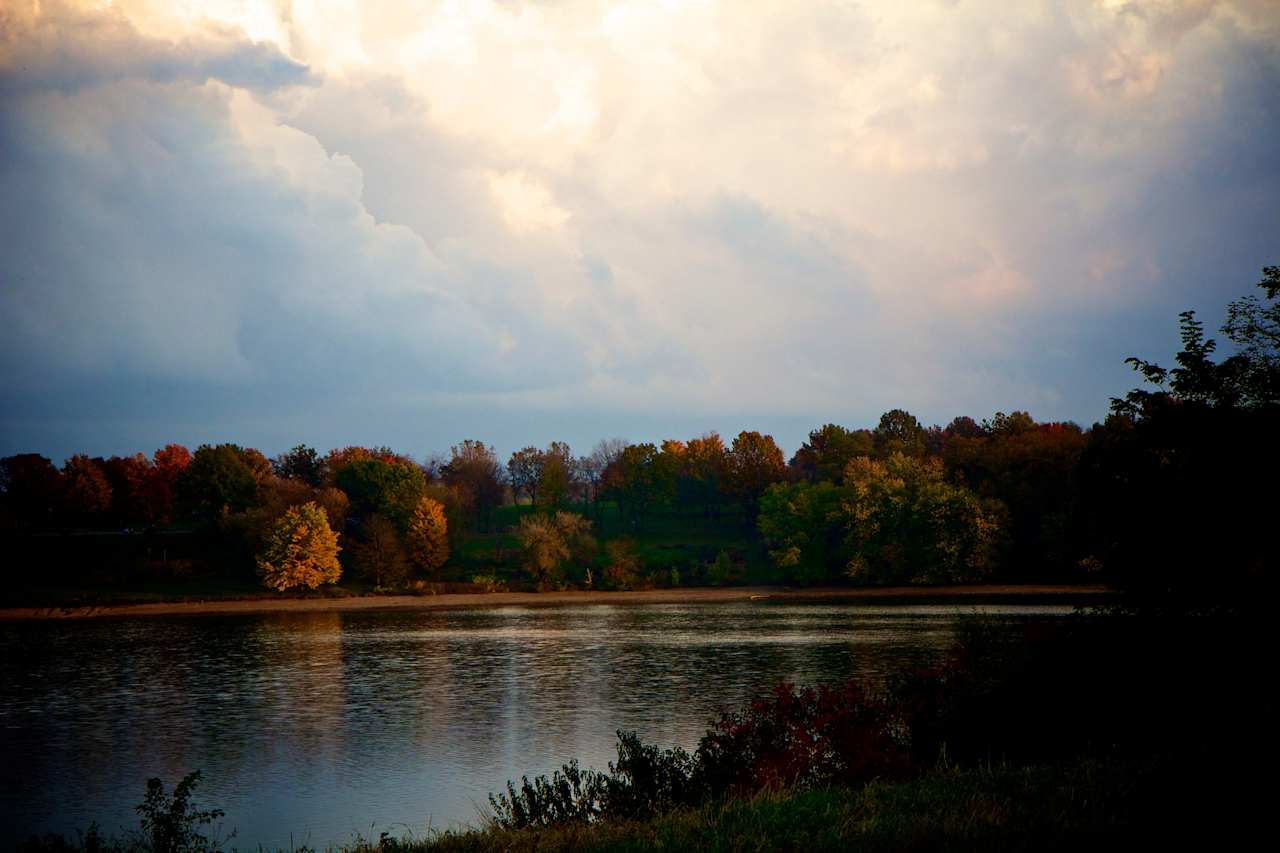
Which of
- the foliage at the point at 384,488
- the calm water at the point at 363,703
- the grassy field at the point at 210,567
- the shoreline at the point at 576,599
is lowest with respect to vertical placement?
the shoreline at the point at 576,599

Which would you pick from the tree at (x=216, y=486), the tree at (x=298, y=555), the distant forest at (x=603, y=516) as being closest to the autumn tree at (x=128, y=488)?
the distant forest at (x=603, y=516)

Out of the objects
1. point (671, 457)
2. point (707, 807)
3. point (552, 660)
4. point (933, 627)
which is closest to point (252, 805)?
point (707, 807)

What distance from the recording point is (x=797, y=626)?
61.9 m

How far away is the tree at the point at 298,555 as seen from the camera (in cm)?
9481

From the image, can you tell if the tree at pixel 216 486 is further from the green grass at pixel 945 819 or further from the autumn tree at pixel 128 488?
the green grass at pixel 945 819

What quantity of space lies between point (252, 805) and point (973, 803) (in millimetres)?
17895

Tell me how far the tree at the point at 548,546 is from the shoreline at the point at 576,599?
2232 millimetres

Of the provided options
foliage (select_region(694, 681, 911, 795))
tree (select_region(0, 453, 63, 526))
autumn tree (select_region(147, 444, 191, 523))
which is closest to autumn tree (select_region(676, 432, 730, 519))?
autumn tree (select_region(147, 444, 191, 523))

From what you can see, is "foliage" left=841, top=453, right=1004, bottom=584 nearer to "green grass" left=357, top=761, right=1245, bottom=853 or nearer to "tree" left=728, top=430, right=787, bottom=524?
"tree" left=728, top=430, right=787, bottom=524

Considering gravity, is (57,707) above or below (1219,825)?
below

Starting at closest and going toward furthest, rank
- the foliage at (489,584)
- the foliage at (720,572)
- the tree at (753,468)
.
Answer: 1. the foliage at (489,584)
2. the foliage at (720,572)
3. the tree at (753,468)

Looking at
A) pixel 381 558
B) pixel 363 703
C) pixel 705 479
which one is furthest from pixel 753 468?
pixel 363 703

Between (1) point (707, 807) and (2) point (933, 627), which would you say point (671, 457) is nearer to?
(2) point (933, 627)

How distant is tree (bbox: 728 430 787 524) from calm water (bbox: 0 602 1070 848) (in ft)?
185
